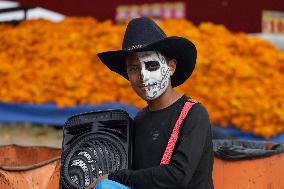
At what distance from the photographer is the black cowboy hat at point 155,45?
8.07ft

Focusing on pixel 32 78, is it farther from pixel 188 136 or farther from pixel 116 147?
pixel 188 136

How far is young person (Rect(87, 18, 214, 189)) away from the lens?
91.8 inches

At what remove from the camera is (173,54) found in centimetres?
255

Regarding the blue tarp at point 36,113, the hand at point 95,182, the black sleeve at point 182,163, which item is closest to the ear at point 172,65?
the black sleeve at point 182,163

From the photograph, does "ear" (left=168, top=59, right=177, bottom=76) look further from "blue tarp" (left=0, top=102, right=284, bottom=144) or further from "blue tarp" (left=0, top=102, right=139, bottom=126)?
"blue tarp" (left=0, top=102, right=139, bottom=126)

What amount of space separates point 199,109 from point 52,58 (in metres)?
3.88

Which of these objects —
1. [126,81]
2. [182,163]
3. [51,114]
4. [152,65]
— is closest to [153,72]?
[152,65]

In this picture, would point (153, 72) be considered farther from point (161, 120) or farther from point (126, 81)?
point (126, 81)

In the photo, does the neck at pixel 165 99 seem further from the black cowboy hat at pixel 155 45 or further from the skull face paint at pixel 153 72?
the black cowboy hat at pixel 155 45

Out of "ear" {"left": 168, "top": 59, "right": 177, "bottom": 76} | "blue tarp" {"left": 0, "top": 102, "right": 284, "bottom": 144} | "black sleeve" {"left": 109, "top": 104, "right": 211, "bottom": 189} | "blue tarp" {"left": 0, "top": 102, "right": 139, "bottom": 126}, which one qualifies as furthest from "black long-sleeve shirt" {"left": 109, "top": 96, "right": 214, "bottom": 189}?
"blue tarp" {"left": 0, "top": 102, "right": 139, "bottom": 126}

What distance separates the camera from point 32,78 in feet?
19.7

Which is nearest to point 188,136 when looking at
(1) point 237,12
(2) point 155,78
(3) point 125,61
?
(2) point 155,78

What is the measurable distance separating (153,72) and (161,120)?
22 centimetres

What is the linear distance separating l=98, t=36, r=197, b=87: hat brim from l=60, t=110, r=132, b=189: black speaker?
249 mm
